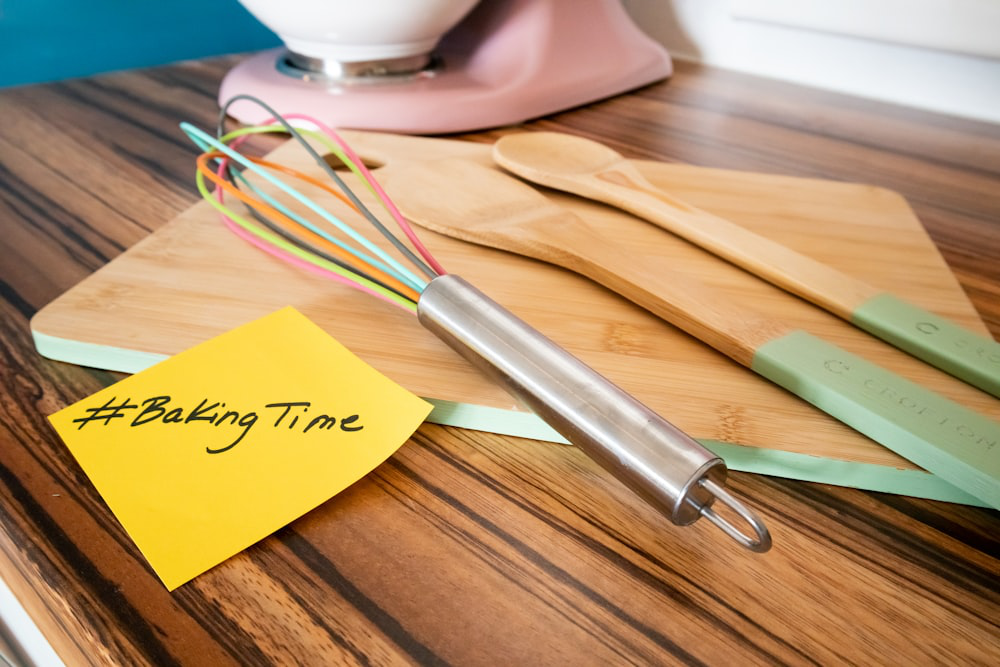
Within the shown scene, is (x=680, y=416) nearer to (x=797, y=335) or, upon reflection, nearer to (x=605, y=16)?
(x=797, y=335)

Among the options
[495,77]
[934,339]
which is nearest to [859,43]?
[495,77]

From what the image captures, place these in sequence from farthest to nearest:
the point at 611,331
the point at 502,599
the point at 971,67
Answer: the point at 971,67 < the point at 611,331 < the point at 502,599

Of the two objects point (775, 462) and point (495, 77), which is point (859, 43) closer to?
point (495, 77)

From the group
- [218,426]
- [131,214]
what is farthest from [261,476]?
[131,214]

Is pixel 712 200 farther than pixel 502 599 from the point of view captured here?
Yes

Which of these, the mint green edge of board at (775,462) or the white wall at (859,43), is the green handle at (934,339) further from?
the white wall at (859,43)

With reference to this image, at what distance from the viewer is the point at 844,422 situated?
296 mm

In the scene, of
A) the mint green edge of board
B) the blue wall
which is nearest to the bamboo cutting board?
the mint green edge of board

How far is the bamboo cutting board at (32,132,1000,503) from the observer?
0.97 feet

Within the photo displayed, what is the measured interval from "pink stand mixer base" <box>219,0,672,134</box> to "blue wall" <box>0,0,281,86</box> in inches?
6.1

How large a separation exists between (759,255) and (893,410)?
0.14 meters

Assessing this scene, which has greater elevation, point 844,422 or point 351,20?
point 351,20

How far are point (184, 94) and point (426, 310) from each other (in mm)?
528

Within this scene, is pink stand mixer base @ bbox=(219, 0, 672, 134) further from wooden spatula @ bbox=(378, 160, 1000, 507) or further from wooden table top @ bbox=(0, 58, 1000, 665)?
wooden table top @ bbox=(0, 58, 1000, 665)
